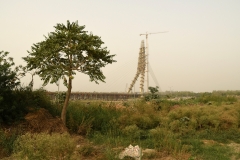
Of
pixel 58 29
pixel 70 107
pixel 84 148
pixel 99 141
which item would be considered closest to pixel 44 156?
pixel 84 148

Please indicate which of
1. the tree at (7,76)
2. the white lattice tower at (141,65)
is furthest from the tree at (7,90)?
the white lattice tower at (141,65)

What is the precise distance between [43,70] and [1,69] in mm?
1363

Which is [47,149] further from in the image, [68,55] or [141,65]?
[141,65]

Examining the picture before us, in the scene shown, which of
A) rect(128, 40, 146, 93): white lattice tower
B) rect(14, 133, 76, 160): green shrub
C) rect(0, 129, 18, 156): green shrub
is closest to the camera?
rect(14, 133, 76, 160): green shrub

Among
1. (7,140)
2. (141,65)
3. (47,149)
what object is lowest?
(7,140)

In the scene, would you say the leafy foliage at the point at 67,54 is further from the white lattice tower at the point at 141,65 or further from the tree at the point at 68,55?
the white lattice tower at the point at 141,65

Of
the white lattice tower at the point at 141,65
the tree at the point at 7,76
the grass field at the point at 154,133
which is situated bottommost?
the grass field at the point at 154,133

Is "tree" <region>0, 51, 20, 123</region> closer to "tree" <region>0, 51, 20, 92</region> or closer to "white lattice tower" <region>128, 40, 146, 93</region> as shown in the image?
"tree" <region>0, 51, 20, 92</region>

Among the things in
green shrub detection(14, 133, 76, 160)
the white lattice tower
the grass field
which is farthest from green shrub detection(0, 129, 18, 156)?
Answer: the white lattice tower

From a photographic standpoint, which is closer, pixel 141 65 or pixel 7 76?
pixel 7 76

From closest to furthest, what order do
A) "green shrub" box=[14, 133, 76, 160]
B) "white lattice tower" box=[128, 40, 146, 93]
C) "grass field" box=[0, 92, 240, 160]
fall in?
"green shrub" box=[14, 133, 76, 160]
"grass field" box=[0, 92, 240, 160]
"white lattice tower" box=[128, 40, 146, 93]

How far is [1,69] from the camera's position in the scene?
8289mm

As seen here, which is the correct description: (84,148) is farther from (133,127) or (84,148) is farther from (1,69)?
(1,69)

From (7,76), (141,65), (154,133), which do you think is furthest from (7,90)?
(141,65)
